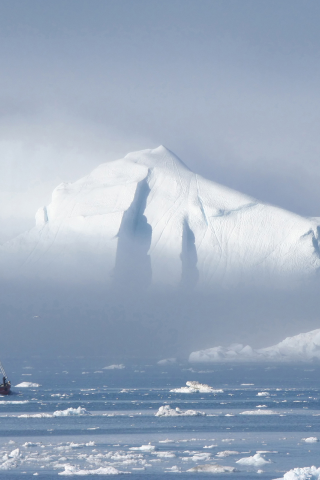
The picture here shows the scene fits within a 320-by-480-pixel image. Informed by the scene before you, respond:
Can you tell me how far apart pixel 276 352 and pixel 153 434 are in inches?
3022

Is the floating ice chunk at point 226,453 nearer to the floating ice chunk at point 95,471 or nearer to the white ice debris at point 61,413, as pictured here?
the floating ice chunk at point 95,471

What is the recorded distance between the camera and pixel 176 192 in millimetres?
126500

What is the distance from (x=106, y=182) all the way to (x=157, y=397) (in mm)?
64720

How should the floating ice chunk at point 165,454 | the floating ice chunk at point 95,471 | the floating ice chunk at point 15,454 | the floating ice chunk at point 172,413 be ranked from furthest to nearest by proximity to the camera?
the floating ice chunk at point 172,413 < the floating ice chunk at point 165,454 < the floating ice chunk at point 15,454 < the floating ice chunk at point 95,471

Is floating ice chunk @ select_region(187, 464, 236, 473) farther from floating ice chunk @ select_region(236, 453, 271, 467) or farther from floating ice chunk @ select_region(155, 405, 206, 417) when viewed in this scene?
floating ice chunk @ select_region(155, 405, 206, 417)

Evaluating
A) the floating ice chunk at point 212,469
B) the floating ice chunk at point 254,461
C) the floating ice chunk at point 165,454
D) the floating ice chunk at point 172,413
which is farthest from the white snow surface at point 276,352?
the floating ice chunk at point 212,469

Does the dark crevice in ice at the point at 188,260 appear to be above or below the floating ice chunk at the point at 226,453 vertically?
above

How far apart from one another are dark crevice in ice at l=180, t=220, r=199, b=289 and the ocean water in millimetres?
50192

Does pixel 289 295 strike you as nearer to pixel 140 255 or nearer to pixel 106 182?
pixel 140 255

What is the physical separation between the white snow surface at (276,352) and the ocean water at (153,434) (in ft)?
140

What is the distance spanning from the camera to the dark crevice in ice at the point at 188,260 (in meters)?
121

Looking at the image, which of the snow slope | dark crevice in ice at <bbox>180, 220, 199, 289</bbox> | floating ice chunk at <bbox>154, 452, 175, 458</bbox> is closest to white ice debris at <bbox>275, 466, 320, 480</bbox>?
floating ice chunk at <bbox>154, 452, 175, 458</bbox>

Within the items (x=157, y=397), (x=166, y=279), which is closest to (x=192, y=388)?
(x=157, y=397)

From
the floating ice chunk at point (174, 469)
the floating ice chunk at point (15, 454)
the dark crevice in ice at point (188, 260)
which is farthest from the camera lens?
the dark crevice in ice at point (188, 260)
